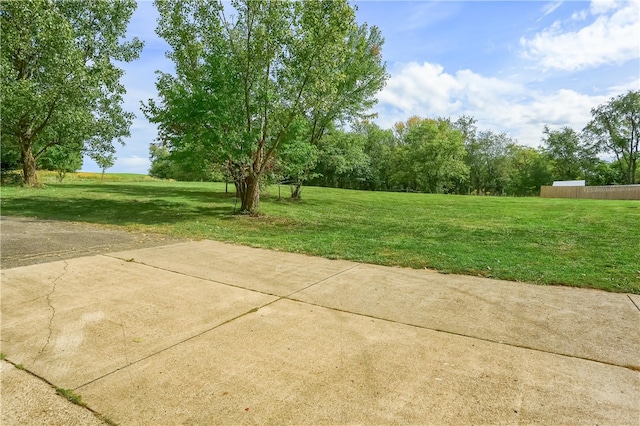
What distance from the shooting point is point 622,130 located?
40812 millimetres

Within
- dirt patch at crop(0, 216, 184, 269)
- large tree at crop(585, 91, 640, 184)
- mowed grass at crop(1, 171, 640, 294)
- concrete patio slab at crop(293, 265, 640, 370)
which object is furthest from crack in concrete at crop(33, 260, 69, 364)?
large tree at crop(585, 91, 640, 184)

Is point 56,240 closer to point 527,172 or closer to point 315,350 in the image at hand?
point 315,350

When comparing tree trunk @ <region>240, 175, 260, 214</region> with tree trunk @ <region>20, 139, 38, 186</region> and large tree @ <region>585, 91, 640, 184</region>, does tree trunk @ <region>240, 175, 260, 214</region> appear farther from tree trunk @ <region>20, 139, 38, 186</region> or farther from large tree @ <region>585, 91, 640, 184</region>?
large tree @ <region>585, 91, 640, 184</region>

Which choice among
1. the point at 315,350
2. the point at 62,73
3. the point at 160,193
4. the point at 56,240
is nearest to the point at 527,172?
the point at 160,193

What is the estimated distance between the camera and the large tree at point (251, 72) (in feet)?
31.9

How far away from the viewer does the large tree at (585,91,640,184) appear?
129 ft

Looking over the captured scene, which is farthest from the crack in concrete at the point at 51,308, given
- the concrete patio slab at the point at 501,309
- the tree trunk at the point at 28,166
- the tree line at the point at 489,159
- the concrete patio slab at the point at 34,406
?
the tree line at the point at 489,159

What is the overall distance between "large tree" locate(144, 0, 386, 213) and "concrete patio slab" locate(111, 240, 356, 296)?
184 inches

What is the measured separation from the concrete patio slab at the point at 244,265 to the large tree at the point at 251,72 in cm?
469

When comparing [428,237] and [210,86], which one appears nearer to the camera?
[428,237]

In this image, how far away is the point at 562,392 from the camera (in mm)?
2182

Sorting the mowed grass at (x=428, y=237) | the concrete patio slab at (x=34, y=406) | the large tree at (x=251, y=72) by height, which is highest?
the large tree at (x=251, y=72)

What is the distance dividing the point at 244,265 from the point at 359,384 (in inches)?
131

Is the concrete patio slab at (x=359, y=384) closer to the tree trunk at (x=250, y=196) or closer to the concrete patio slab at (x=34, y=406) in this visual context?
the concrete patio slab at (x=34, y=406)
